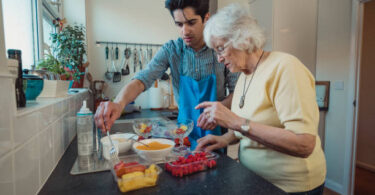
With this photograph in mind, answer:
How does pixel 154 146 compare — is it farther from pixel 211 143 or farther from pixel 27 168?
pixel 27 168

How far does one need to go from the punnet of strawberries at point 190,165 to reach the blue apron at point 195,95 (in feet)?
1.53

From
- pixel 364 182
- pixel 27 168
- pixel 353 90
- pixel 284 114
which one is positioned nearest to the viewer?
pixel 27 168

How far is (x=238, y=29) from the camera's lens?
3.01 ft

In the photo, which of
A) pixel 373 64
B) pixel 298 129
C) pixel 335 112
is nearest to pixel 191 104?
pixel 298 129

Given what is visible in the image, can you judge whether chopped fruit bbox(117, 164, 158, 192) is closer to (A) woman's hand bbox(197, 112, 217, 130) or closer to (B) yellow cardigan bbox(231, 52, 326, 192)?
(A) woman's hand bbox(197, 112, 217, 130)

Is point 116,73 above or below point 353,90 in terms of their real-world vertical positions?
above

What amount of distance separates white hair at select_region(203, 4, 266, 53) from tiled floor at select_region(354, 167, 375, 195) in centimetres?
248

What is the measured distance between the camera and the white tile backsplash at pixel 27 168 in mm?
503

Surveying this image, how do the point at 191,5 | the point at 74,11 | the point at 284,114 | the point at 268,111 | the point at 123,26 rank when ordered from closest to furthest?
1. the point at 284,114
2. the point at 268,111
3. the point at 191,5
4. the point at 74,11
5. the point at 123,26

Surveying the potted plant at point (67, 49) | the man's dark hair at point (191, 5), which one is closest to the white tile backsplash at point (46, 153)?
the man's dark hair at point (191, 5)

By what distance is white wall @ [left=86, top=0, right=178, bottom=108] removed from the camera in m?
2.74

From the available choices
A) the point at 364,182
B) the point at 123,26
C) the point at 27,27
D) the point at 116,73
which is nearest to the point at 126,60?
the point at 116,73

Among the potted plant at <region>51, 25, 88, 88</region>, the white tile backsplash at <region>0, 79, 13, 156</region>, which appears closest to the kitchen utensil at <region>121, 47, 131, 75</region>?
the potted plant at <region>51, 25, 88, 88</region>

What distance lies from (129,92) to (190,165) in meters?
0.64
